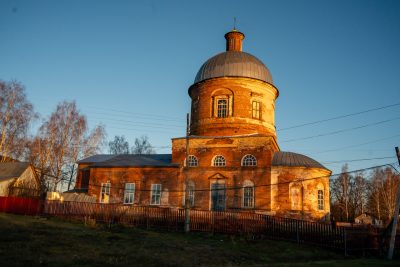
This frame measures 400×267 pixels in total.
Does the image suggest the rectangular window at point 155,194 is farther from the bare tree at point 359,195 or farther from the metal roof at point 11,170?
the bare tree at point 359,195

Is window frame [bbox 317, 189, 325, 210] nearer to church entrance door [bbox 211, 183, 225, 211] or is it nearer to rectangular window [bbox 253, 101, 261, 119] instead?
church entrance door [bbox 211, 183, 225, 211]

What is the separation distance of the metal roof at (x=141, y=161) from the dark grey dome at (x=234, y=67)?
22.5 feet

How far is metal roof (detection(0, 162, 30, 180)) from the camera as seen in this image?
26.5 metres

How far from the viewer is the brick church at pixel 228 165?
24203mm

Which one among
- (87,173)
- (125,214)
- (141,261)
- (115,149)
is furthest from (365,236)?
(115,149)

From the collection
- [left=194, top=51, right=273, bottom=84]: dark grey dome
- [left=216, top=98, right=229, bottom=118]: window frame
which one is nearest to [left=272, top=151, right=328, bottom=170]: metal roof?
[left=216, top=98, right=229, bottom=118]: window frame

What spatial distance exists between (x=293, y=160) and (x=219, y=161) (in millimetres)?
5108

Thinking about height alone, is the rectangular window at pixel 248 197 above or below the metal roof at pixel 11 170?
below

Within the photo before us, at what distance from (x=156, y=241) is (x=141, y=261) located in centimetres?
395

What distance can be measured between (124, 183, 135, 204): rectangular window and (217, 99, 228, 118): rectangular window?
8.36m

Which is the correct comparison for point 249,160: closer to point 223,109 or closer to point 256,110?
point 256,110

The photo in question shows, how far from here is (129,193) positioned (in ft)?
87.0

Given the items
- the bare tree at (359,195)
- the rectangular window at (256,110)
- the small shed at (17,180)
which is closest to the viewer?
the small shed at (17,180)

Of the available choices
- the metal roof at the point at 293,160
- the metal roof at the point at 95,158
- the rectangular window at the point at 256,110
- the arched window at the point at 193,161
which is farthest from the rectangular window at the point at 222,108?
the metal roof at the point at 95,158
